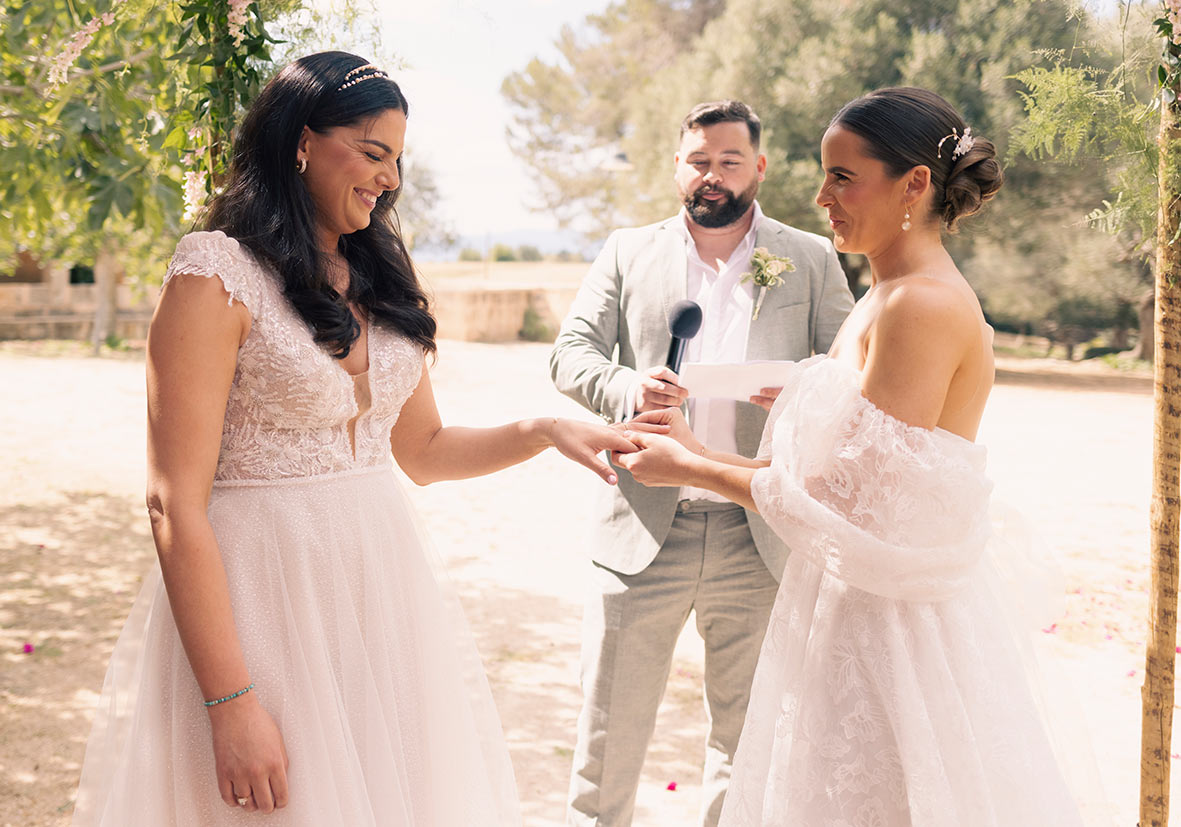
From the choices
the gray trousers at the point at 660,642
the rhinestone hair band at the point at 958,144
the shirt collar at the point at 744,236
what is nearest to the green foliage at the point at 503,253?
the shirt collar at the point at 744,236

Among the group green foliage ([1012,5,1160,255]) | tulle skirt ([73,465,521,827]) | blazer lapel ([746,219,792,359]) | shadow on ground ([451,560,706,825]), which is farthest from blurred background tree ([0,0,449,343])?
shadow on ground ([451,560,706,825])

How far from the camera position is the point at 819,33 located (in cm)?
1867

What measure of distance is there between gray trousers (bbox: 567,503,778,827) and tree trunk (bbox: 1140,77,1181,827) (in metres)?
1.08

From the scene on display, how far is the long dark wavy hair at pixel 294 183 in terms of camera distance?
6.35 feet

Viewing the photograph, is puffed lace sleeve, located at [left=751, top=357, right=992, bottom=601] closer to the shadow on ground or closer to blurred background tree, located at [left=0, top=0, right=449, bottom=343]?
blurred background tree, located at [left=0, top=0, right=449, bottom=343]

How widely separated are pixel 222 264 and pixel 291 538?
1.75 feet

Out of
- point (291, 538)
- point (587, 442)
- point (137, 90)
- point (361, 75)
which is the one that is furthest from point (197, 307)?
point (137, 90)

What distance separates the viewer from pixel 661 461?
8.21ft

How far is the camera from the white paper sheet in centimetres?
272

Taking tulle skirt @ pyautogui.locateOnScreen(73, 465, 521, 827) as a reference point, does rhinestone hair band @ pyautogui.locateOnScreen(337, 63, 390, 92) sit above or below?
above

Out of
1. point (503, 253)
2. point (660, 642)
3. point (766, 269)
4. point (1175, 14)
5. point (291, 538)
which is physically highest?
point (503, 253)

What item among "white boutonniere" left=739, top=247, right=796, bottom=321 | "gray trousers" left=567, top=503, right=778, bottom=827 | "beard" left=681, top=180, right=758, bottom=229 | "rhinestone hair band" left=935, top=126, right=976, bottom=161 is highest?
"rhinestone hair band" left=935, top=126, right=976, bottom=161

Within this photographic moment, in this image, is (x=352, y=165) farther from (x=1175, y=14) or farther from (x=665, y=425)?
(x=1175, y=14)

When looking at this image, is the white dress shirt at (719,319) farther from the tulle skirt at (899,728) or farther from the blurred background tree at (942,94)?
the blurred background tree at (942,94)
